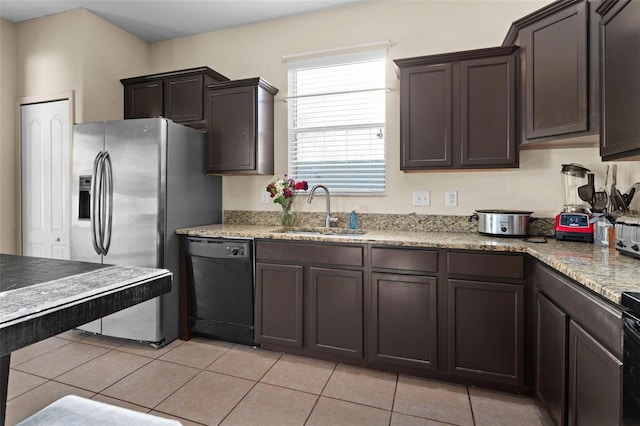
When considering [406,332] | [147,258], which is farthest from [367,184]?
[147,258]

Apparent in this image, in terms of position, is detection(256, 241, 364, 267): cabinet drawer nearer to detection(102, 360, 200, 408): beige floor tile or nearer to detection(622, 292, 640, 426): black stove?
detection(102, 360, 200, 408): beige floor tile

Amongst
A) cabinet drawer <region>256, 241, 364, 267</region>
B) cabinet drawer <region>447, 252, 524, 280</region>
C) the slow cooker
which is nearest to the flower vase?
cabinet drawer <region>256, 241, 364, 267</region>

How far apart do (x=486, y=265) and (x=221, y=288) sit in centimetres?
197

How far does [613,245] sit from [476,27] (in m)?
1.92

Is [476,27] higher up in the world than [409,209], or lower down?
higher up

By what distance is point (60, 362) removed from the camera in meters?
2.47

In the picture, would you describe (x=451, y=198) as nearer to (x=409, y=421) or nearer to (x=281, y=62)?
(x=409, y=421)

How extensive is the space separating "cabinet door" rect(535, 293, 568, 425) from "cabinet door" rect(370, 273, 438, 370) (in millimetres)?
568

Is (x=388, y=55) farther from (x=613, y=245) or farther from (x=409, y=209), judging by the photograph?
(x=613, y=245)

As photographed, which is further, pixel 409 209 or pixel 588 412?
pixel 409 209

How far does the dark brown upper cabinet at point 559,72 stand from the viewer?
6.16ft

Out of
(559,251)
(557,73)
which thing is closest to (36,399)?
(559,251)

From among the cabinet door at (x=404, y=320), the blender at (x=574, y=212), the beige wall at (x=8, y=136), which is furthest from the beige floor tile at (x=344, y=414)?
the beige wall at (x=8, y=136)

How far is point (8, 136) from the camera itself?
3314 millimetres
